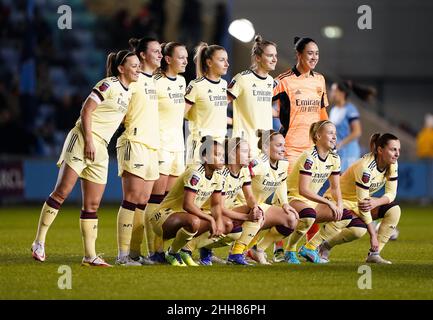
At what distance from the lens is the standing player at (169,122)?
1125 centimetres

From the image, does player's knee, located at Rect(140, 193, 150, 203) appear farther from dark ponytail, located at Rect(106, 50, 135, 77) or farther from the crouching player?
dark ponytail, located at Rect(106, 50, 135, 77)

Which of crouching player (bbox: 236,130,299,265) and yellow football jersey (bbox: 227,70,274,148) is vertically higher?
yellow football jersey (bbox: 227,70,274,148)

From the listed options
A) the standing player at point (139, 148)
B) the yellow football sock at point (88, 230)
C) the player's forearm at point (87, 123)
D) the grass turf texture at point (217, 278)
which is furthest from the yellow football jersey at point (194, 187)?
the player's forearm at point (87, 123)

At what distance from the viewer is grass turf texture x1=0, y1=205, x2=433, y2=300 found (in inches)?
344

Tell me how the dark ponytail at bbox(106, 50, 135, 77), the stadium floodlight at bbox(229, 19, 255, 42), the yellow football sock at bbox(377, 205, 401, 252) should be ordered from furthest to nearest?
the stadium floodlight at bbox(229, 19, 255, 42) → the yellow football sock at bbox(377, 205, 401, 252) → the dark ponytail at bbox(106, 50, 135, 77)

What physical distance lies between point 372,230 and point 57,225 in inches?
275

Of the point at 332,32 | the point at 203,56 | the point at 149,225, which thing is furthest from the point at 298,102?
the point at 332,32

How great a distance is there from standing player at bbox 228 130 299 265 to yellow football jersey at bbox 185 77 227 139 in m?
0.45

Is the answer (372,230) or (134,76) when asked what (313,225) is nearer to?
(372,230)

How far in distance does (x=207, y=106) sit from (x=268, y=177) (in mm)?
897

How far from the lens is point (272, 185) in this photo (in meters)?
11.3

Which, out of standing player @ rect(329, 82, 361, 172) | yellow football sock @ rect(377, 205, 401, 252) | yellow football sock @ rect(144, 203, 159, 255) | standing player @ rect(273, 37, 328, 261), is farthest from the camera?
standing player @ rect(329, 82, 361, 172)

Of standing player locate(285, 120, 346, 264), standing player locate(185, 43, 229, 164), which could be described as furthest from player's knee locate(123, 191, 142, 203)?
standing player locate(285, 120, 346, 264)
